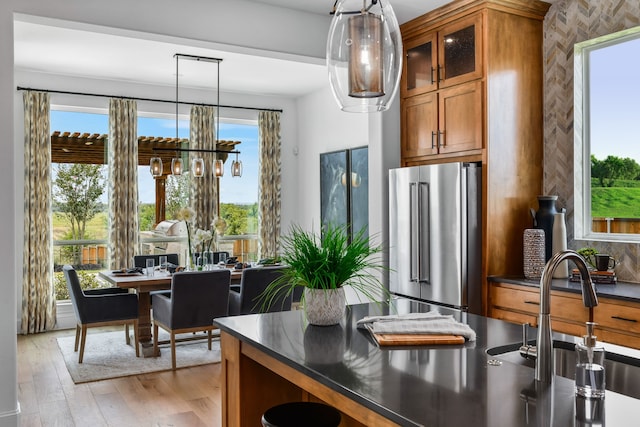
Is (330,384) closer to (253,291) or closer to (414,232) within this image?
(414,232)

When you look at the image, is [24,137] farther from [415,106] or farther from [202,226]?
[415,106]

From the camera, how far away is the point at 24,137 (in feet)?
20.0

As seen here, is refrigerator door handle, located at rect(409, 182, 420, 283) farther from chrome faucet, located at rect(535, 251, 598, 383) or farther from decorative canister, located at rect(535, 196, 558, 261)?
chrome faucet, located at rect(535, 251, 598, 383)

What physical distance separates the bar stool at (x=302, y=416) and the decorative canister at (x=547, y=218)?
2.52m

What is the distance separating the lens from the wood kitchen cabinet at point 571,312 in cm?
299

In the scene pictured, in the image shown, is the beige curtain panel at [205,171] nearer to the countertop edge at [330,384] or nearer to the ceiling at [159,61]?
the ceiling at [159,61]

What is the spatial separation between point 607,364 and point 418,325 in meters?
0.63

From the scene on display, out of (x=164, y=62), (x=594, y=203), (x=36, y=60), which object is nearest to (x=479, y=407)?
(x=594, y=203)

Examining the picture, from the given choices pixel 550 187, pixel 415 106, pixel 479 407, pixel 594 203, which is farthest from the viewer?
pixel 415 106

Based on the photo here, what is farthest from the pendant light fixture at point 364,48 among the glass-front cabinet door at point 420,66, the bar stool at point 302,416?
the glass-front cabinet door at point 420,66

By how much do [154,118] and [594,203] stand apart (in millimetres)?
5249

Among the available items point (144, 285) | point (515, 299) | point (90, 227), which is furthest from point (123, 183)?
point (515, 299)

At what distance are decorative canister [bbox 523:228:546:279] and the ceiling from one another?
1812 millimetres

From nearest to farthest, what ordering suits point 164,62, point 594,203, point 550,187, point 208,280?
1. point 594,203
2. point 550,187
3. point 208,280
4. point 164,62
